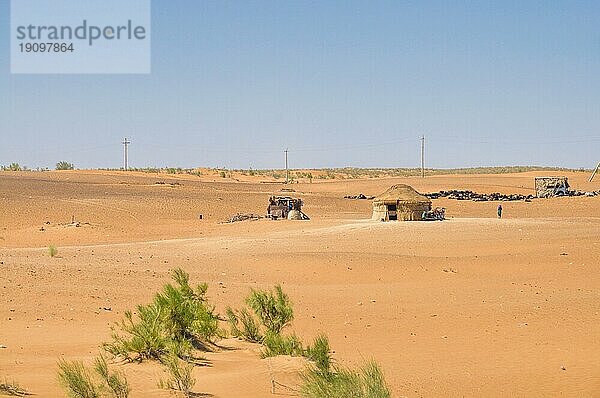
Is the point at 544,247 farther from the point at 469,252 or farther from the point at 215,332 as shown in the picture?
the point at 215,332

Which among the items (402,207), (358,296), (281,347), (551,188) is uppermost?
(551,188)

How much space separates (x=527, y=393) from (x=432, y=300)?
7507 millimetres

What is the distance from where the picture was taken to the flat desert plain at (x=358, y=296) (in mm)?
11516

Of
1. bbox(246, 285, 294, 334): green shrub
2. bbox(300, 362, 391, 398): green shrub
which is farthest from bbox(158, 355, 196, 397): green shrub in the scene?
bbox(246, 285, 294, 334): green shrub

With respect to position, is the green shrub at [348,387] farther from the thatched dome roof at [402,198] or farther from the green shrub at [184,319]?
the thatched dome roof at [402,198]

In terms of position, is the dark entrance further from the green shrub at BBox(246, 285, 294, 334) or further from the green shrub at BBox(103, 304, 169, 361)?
the green shrub at BBox(103, 304, 169, 361)

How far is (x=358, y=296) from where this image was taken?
19391 mm

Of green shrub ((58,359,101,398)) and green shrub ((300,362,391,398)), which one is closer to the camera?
green shrub ((300,362,391,398))

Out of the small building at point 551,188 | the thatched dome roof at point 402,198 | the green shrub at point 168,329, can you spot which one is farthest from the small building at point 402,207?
the green shrub at point 168,329

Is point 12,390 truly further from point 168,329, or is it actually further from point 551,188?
point 551,188

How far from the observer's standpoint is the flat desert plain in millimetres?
11516

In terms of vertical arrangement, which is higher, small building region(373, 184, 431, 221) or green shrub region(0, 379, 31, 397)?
small building region(373, 184, 431, 221)

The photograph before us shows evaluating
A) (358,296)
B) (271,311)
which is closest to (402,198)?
(358,296)

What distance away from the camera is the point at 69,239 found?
38312mm
